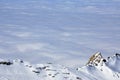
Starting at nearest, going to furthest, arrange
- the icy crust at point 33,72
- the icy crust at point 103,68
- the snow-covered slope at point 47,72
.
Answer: the icy crust at point 33,72, the snow-covered slope at point 47,72, the icy crust at point 103,68

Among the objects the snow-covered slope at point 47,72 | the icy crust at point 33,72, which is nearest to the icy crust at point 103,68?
the snow-covered slope at point 47,72

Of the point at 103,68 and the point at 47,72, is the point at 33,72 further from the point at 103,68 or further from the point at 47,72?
the point at 103,68

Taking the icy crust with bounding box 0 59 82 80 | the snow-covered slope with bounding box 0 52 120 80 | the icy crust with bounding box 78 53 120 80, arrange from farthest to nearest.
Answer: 1. the icy crust with bounding box 78 53 120 80
2. the snow-covered slope with bounding box 0 52 120 80
3. the icy crust with bounding box 0 59 82 80

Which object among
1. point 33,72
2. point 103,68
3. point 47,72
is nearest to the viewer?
point 33,72

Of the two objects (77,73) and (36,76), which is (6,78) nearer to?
(36,76)

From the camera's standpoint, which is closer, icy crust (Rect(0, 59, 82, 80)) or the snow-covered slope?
icy crust (Rect(0, 59, 82, 80))

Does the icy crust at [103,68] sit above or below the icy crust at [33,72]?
below

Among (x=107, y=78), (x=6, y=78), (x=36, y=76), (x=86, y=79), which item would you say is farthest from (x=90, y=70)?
(x=6, y=78)

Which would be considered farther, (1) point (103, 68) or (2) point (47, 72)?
(1) point (103, 68)

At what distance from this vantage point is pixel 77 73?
3546 inches

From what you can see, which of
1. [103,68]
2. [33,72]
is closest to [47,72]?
[33,72]

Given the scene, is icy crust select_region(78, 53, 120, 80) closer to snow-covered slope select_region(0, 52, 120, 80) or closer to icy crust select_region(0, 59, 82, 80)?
snow-covered slope select_region(0, 52, 120, 80)

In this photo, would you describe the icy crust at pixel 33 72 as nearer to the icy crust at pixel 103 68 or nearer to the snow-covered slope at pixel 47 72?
the snow-covered slope at pixel 47 72

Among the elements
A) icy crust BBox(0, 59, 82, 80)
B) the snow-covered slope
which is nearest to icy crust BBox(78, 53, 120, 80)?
the snow-covered slope
